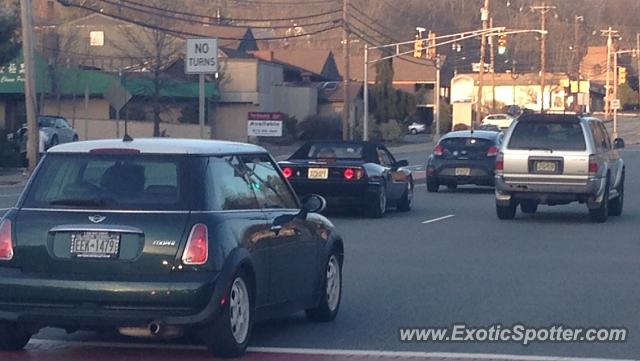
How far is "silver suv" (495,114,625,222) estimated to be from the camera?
72.8 ft

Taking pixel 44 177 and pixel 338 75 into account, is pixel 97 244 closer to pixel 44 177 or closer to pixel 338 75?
pixel 44 177

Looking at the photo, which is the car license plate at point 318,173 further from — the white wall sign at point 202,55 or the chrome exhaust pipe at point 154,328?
the chrome exhaust pipe at point 154,328

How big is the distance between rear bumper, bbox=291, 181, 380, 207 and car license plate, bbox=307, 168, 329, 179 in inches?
3.9

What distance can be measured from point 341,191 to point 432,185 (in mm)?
9721

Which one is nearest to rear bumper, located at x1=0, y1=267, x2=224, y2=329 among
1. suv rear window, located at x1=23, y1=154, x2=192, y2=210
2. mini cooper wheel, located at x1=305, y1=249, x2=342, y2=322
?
suv rear window, located at x1=23, y1=154, x2=192, y2=210

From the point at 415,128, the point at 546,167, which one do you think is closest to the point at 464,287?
the point at 546,167

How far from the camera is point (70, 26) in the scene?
263ft

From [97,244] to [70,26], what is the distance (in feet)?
241

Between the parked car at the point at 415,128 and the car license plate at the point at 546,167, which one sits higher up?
the car license plate at the point at 546,167

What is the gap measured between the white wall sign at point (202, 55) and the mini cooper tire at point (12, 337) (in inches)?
844

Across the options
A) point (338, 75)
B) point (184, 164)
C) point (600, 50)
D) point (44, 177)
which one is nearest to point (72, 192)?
point (44, 177)

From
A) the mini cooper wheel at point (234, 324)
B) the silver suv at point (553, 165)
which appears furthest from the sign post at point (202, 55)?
the mini cooper wheel at point (234, 324)

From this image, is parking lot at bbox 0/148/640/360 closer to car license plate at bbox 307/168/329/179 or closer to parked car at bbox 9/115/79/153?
car license plate at bbox 307/168/329/179

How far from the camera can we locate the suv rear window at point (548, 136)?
73.3 ft
